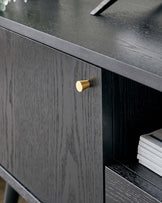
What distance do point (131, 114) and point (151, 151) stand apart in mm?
66

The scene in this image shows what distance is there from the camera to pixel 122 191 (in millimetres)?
671

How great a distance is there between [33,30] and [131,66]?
0.22 metres

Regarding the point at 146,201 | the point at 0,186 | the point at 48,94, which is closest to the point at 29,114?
the point at 48,94

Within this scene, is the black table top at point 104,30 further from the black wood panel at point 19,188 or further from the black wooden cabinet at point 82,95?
the black wood panel at point 19,188

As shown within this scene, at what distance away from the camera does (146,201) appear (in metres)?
0.63

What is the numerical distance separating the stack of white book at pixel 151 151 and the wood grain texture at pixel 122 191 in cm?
3

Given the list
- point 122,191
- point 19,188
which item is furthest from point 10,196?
point 122,191

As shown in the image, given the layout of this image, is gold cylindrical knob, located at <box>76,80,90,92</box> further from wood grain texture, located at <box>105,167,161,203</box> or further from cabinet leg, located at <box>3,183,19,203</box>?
cabinet leg, located at <box>3,183,19,203</box>

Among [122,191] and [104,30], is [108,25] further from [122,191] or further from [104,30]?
[122,191]

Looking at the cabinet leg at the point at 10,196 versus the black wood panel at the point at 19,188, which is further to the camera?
the cabinet leg at the point at 10,196

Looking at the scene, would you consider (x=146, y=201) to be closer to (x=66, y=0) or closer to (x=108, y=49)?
(x=108, y=49)

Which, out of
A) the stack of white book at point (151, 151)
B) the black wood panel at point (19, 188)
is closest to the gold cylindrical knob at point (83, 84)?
the stack of white book at point (151, 151)

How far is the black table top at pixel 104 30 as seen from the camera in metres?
0.58

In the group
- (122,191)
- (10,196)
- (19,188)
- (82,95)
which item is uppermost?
(82,95)
